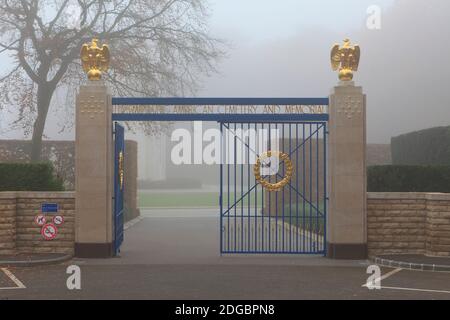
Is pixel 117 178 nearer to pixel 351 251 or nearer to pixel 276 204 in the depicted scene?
pixel 276 204

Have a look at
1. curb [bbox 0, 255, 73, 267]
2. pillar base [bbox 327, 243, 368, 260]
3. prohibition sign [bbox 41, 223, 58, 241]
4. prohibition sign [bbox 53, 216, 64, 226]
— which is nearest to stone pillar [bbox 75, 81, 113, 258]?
prohibition sign [bbox 53, 216, 64, 226]

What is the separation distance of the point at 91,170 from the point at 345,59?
20.5 ft

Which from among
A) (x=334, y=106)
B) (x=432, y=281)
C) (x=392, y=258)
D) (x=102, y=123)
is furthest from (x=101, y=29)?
(x=432, y=281)

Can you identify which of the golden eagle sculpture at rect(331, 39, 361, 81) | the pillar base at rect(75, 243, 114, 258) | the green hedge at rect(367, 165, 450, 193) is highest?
the golden eagle sculpture at rect(331, 39, 361, 81)

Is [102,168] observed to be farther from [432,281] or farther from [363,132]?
[432,281]

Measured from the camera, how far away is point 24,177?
1434 centimetres

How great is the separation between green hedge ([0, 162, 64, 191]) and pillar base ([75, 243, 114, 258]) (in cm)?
196

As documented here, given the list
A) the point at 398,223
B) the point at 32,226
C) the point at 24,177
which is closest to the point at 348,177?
the point at 398,223

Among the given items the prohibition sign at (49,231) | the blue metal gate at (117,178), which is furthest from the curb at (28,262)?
the blue metal gate at (117,178)

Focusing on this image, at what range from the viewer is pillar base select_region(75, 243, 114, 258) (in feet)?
44.0

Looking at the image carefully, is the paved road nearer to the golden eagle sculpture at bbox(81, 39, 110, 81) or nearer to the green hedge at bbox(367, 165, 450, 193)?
the green hedge at bbox(367, 165, 450, 193)

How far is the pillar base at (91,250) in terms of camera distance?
1340cm

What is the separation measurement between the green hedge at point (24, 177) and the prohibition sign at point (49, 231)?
1229 millimetres
